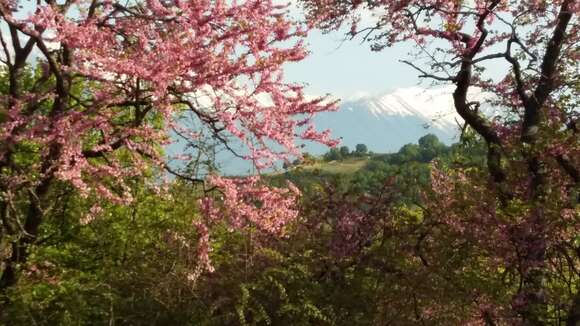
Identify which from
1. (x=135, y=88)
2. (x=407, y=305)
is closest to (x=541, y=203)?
(x=407, y=305)

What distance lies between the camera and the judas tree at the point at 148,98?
8.31m

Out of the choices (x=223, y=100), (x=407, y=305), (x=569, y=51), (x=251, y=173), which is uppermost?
(x=569, y=51)

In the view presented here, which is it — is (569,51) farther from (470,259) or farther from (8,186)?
(8,186)

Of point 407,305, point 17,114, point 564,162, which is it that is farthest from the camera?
point 407,305

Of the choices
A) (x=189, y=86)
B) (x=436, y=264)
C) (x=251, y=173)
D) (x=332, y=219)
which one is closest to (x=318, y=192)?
(x=332, y=219)

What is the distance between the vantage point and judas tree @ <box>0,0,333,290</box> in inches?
327

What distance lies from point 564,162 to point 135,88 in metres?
6.12

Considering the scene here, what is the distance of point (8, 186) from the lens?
8.62 metres

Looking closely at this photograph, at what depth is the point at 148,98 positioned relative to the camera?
9.40 m

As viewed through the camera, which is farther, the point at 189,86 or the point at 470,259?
the point at 470,259

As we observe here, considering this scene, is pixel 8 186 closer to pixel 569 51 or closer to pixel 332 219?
pixel 332 219

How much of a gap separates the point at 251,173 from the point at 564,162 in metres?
4.76

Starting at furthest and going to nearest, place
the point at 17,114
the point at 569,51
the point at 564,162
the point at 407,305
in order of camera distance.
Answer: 1. the point at 569,51
2. the point at 407,305
3. the point at 564,162
4. the point at 17,114

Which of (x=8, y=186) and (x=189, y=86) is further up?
(x=189, y=86)
